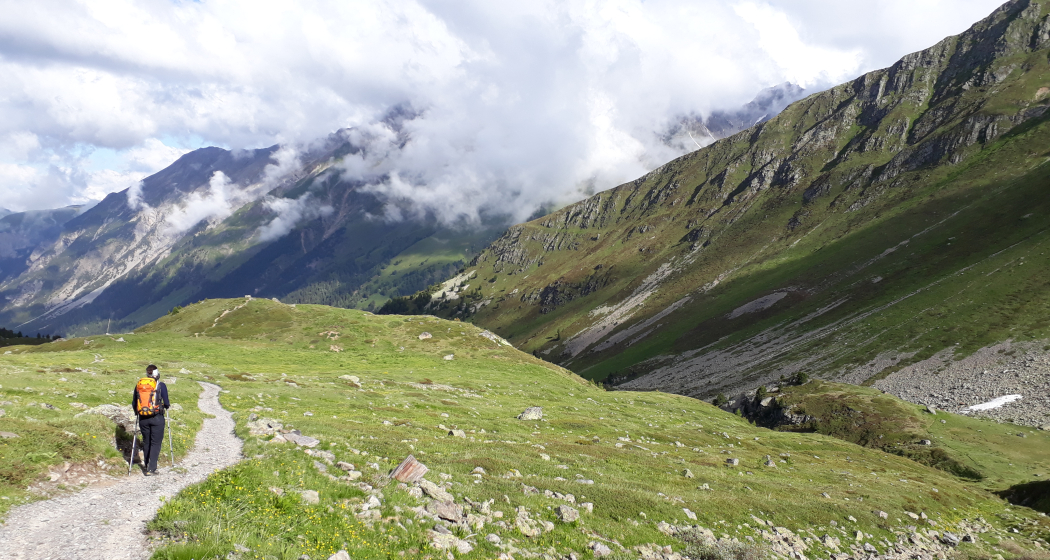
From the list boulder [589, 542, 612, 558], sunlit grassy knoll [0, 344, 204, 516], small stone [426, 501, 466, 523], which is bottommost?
boulder [589, 542, 612, 558]

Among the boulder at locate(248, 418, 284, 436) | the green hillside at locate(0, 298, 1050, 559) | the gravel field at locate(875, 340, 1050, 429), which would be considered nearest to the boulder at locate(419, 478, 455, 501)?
the green hillside at locate(0, 298, 1050, 559)

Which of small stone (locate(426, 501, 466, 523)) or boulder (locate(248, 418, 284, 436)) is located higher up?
boulder (locate(248, 418, 284, 436))

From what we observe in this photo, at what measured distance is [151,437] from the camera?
Result: 16406 mm

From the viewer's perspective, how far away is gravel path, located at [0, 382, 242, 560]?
991 centimetres

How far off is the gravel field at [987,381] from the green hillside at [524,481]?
21.7m

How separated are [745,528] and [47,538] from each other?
22647 millimetres

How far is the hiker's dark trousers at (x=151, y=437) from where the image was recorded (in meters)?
16.3

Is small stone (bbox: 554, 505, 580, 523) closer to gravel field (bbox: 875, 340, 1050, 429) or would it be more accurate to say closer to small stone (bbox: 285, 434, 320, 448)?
small stone (bbox: 285, 434, 320, 448)

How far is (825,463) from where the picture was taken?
144 feet

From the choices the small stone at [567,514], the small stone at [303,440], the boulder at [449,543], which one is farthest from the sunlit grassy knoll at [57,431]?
the small stone at [567,514]

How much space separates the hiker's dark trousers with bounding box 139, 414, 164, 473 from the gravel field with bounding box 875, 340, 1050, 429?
350ft

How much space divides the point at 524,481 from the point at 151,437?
13.8 metres

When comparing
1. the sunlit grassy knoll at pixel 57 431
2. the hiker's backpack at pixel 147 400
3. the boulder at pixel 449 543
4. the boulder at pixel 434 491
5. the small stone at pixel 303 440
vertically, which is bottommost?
the boulder at pixel 449 543

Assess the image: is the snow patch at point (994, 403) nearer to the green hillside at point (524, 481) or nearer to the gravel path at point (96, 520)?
the green hillside at point (524, 481)
